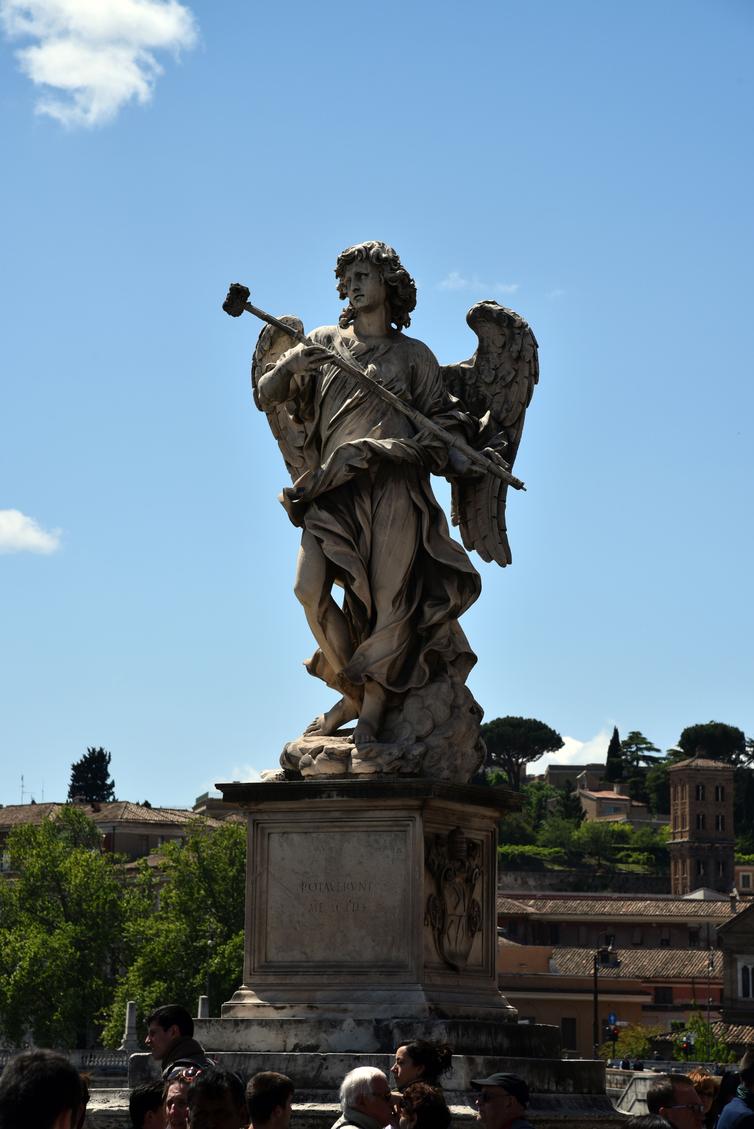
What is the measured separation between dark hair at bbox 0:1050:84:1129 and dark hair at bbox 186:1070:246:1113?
1995 mm

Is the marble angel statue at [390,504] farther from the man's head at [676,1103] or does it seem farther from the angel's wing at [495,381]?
the man's head at [676,1103]

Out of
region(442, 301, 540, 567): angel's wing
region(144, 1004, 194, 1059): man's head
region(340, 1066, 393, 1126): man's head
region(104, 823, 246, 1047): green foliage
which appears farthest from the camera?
region(104, 823, 246, 1047): green foliage

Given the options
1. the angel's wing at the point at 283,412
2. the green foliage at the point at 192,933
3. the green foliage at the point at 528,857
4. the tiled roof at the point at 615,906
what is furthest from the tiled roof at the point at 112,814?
the angel's wing at the point at 283,412

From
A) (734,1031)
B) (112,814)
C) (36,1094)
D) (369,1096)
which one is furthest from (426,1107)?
(112,814)

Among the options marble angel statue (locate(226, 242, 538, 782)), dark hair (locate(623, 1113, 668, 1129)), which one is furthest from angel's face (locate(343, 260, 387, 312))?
dark hair (locate(623, 1113, 668, 1129))

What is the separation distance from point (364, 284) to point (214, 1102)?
7.21m

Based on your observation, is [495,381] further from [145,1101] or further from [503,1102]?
[145,1101]

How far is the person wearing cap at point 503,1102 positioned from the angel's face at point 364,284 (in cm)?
659

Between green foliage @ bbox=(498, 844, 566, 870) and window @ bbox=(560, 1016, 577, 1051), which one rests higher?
green foliage @ bbox=(498, 844, 566, 870)

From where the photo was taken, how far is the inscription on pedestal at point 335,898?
1294 cm

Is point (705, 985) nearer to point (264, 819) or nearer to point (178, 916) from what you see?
point (178, 916)

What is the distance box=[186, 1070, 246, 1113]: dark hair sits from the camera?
7.95m

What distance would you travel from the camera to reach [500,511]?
1422 centimetres

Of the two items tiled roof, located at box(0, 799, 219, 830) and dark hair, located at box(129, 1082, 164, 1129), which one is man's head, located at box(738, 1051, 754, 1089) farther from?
tiled roof, located at box(0, 799, 219, 830)
